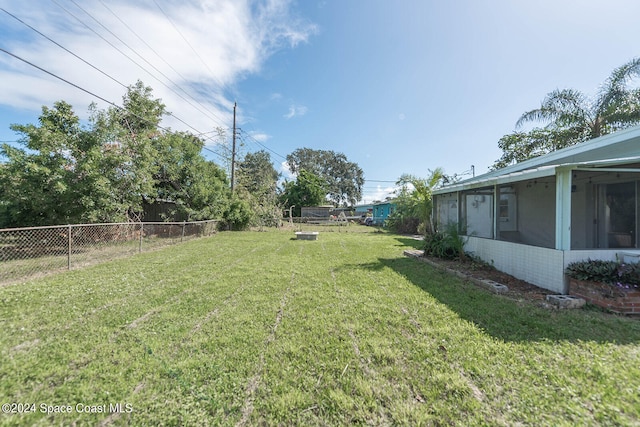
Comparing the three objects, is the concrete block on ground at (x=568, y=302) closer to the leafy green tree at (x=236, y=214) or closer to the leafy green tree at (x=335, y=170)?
the leafy green tree at (x=236, y=214)

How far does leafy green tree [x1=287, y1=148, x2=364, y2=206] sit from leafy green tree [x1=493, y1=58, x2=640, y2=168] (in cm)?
3381

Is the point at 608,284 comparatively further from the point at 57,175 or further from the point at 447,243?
the point at 57,175

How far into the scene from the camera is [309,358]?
95.7 inches

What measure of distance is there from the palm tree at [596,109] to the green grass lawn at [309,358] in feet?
40.9

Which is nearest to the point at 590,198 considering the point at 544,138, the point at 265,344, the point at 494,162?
the point at 265,344

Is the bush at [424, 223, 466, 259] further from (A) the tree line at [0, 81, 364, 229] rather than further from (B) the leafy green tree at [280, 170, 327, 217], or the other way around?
(B) the leafy green tree at [280, 170, 327, 217]

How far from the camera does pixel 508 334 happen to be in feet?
9.57

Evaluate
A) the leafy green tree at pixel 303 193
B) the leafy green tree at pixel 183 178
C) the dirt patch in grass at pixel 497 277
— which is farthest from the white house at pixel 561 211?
the leafy green tree at pixel 303 193

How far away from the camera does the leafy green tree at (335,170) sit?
152 ft

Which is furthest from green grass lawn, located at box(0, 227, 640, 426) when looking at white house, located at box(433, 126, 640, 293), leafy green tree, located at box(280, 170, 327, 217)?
leafy green tree, located at box(280, 170, 327, 217)

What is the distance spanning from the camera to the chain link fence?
557cm

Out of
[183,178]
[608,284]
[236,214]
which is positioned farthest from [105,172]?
[608,284]

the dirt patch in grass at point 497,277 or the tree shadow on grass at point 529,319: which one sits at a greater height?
the dirt patch in grass at point 497,277

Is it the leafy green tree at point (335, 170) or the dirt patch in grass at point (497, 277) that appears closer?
the dirt patch in grass at point (497, 277)
